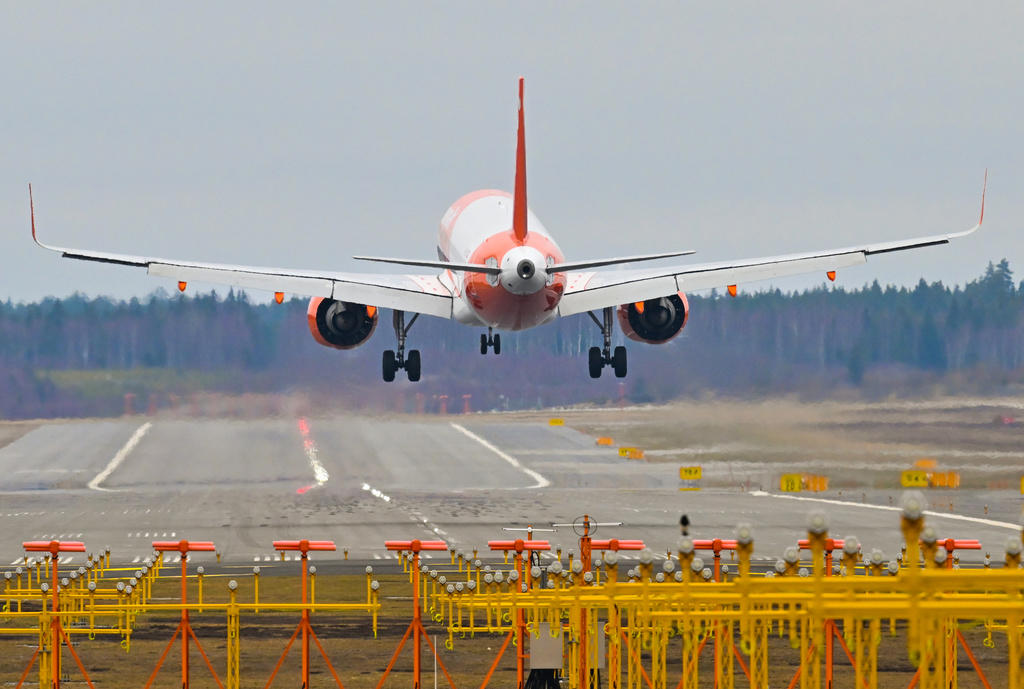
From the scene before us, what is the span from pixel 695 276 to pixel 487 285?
1277cm

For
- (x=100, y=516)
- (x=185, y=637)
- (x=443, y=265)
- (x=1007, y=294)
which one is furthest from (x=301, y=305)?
(x=185, y=637)

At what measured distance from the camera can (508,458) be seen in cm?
13250

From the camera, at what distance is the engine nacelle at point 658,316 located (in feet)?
246

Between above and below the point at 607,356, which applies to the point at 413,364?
below

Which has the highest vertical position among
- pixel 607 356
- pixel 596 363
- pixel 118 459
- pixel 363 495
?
pixel 607 356

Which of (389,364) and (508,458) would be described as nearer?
(389,364)

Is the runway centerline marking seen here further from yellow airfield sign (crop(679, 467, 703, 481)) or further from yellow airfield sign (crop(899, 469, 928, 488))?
yellow airfield sign (crop(899, 469, 928, 488))

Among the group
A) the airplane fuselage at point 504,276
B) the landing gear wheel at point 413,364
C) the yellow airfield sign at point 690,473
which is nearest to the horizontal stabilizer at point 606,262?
the airplane fuselage at point 504,276

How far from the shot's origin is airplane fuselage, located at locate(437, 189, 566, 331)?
2432 inches

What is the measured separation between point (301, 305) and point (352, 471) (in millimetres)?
12270

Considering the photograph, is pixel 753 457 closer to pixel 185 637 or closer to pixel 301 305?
pixel 301 305

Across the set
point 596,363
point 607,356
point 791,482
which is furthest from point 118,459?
point 607,356

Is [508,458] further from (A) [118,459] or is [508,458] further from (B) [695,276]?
(B) [695,276]

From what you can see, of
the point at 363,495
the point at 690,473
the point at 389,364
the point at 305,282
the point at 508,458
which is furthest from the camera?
the point at 508,458
